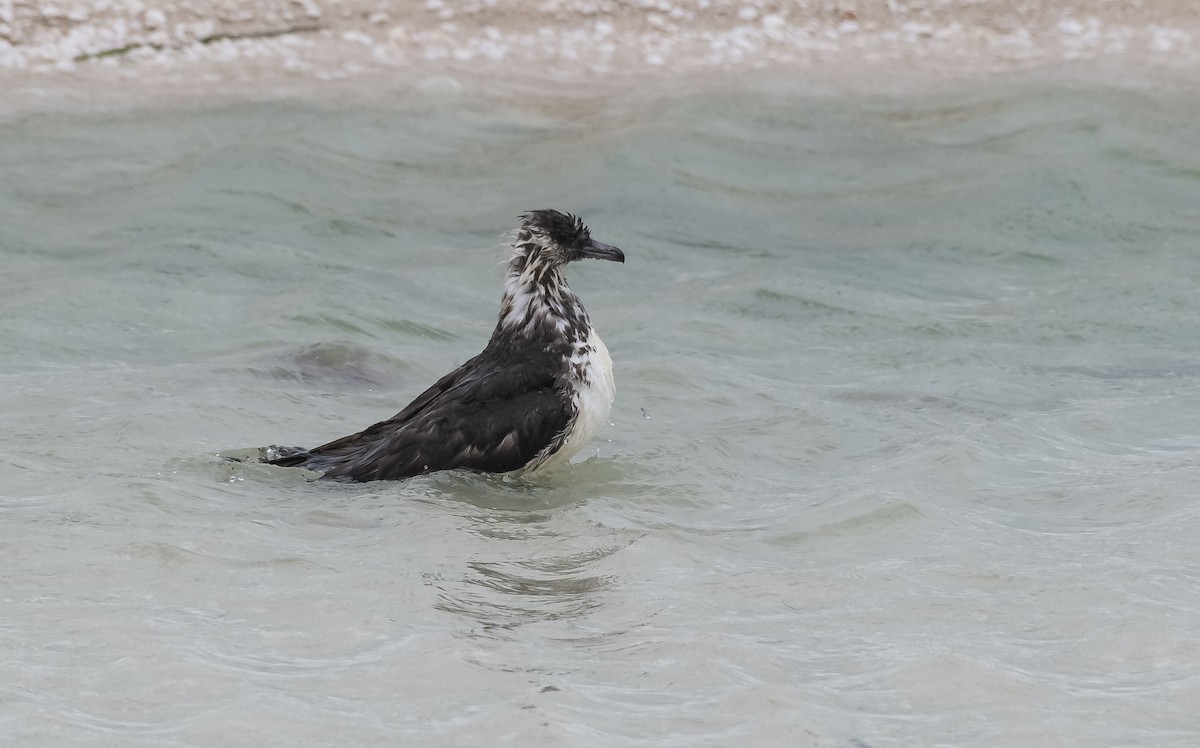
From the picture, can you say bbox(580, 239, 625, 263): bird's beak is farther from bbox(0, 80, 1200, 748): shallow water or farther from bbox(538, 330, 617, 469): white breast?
bbox(0, 80, 1200, 748): shallow water

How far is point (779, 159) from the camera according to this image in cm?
1387

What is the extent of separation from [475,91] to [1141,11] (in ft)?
20.8

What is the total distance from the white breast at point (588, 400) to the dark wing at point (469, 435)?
73 mm

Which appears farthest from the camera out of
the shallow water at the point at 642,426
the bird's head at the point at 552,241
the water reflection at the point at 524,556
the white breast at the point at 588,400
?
the bird's head at the point at 552,241

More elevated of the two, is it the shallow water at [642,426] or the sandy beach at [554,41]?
the sandy beach at [554,41]

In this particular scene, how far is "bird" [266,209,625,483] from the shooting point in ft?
24.1

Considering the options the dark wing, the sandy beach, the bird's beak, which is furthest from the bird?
the sandy beach

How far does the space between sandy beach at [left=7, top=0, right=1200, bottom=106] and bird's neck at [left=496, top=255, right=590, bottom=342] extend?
7.82 meters

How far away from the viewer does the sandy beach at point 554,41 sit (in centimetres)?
1544

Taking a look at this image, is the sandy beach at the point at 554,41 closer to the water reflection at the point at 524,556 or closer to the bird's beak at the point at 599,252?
the bird's beak at the point at 599,252

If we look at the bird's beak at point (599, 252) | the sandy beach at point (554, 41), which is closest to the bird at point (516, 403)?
the bird's beak at point (599, 252)

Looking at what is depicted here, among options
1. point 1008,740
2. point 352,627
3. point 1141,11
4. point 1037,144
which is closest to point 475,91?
point 1037,144

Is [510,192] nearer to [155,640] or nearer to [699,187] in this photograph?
[699,187]

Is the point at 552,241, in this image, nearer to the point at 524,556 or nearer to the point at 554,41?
the point at 524,556
